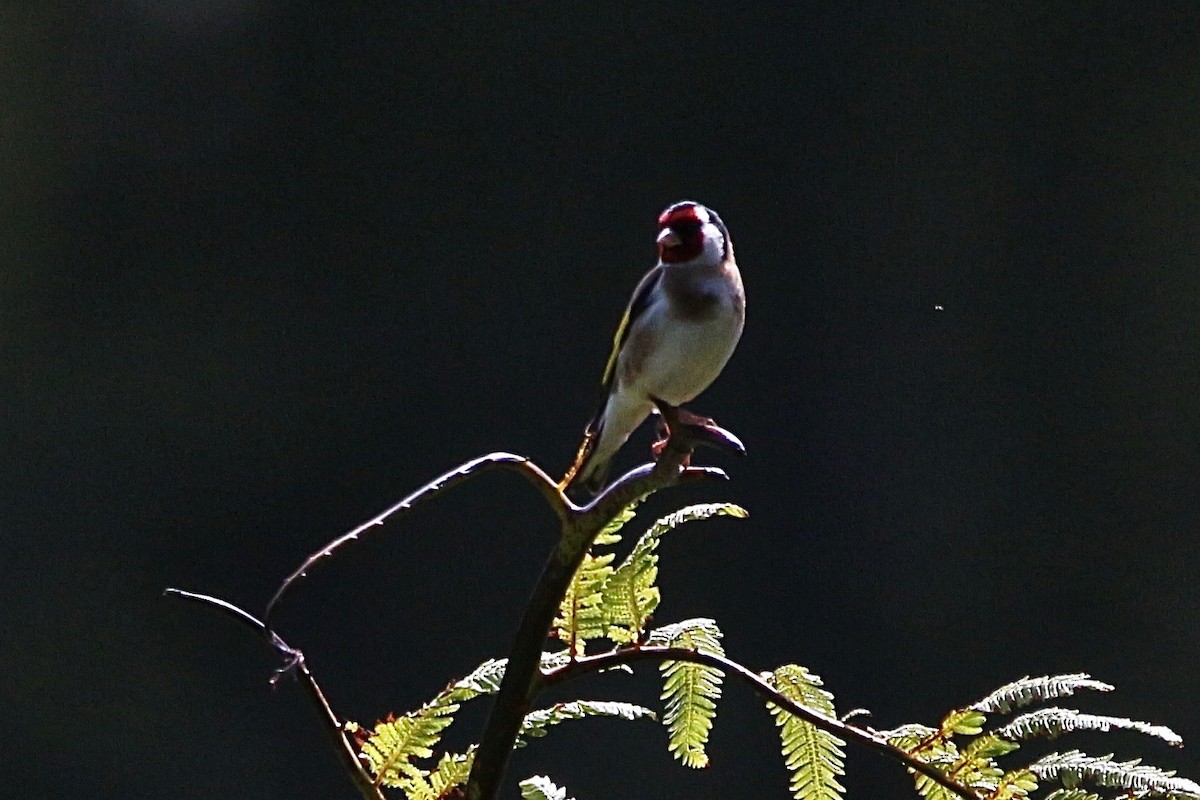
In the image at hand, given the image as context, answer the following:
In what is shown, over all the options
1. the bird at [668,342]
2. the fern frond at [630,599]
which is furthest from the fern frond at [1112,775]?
the bird at [668,342]

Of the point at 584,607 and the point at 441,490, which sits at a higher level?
the point at 441,490

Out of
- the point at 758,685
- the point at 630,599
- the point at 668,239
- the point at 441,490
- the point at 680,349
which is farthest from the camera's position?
the point at 668,239

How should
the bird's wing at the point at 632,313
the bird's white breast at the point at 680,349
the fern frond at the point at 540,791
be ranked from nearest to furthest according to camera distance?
the fern frond at the point at 540,791, the bird's white breast at the point at 680,349, the bird's wing at the point at 632,313

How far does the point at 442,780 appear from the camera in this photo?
41.3 inches

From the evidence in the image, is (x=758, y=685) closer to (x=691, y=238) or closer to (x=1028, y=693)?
(x=1028, y=693)

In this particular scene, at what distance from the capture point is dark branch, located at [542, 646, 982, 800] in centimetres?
98

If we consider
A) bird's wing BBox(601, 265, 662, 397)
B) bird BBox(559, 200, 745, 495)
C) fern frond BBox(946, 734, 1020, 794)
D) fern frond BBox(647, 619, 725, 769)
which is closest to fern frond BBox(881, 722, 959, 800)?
fern frond BBox(946, 734, 1020, 794)

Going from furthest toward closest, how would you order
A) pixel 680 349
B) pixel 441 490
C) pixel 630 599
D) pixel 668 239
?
pixel 668 239
pixel 680 349
pixel 630 599
pixel 441 490

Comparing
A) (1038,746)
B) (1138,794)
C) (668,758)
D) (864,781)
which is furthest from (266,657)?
(1138,794)

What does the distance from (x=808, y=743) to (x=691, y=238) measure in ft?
2.92

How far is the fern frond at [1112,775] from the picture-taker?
0.98m

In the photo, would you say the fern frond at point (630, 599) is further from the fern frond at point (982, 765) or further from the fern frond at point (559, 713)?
the fern frond at point (982, 765)

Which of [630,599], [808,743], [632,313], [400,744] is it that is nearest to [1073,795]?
[808,743]

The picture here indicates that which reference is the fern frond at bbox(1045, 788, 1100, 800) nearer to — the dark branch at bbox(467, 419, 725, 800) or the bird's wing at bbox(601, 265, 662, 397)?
the dark branch at bbox(467, 419, 725, 800)
